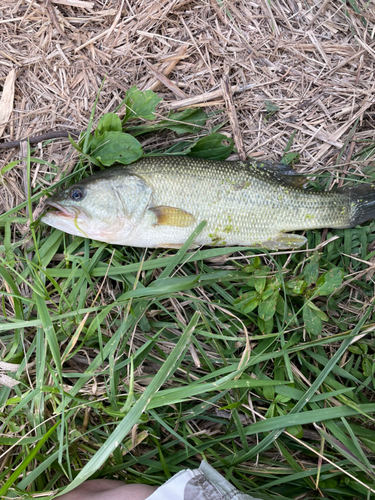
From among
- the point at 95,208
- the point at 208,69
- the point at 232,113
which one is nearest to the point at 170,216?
the point at 95,208

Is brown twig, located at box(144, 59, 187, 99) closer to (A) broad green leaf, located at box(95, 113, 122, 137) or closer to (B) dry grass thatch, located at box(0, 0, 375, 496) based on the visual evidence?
(B) dry grass thatch, located at box(0, 0, 375, 496)

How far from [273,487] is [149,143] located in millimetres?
3553

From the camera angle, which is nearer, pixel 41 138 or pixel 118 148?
pixel 118 148

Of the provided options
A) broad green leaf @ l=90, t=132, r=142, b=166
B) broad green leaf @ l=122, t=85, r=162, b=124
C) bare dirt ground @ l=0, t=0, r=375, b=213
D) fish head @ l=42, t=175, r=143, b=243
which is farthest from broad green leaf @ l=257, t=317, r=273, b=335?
broad green leaf @ l=122, t=85, r=162, b=124

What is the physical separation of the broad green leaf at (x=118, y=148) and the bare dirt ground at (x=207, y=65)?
1.59 ft

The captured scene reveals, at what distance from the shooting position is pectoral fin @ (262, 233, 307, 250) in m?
3.30

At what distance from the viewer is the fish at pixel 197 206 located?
123 inches

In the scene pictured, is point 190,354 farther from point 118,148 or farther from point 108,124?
point 108,124

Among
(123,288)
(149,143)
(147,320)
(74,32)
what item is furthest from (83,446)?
(74,32)

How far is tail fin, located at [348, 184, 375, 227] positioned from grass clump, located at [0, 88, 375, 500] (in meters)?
0.16

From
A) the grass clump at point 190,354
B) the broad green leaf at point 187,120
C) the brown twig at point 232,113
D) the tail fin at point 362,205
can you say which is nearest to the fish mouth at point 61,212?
the grass clump at point 190,354

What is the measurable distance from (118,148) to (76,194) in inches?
23.3

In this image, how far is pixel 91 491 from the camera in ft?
9.39

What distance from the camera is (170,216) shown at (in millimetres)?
3141
